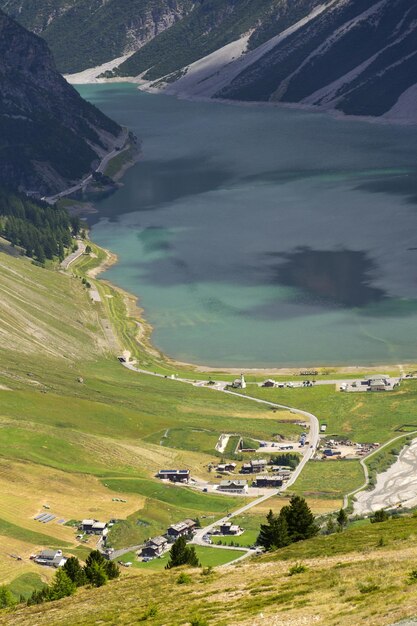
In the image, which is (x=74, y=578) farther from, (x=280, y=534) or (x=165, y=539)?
(x=165, y=539)

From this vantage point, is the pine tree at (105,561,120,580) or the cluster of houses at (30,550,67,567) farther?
the cluster of houses at (30,550,67,567)

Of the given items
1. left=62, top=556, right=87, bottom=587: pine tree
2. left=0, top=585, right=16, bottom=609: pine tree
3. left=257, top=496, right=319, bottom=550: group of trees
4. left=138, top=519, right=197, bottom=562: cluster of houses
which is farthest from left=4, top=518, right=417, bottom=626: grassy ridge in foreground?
left=138, top=519, right=197, bottom=562: cluster of houses

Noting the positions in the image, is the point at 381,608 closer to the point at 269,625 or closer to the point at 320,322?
the point at 269,625

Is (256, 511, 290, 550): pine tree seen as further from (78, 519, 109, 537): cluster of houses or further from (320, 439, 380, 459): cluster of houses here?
(320, 439, 380, 459): cluster of houses

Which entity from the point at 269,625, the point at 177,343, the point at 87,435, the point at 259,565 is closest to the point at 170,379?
the point at 177,343

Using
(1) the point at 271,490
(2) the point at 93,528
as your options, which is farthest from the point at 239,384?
(2) the point at 93,528

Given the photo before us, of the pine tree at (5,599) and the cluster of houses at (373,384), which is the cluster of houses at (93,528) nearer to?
the pine tree at (5,599)
